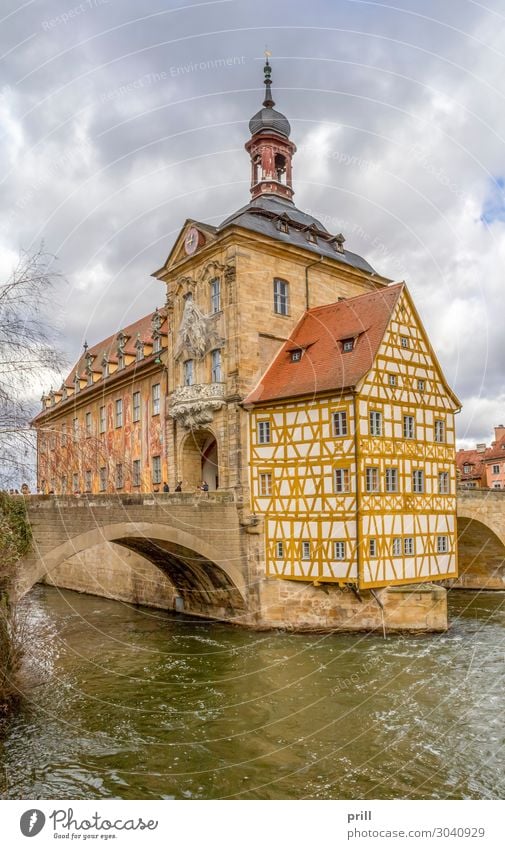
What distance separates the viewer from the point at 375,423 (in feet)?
63.5

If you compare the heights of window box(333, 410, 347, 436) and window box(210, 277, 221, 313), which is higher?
window box(210, 277, 221, 313)

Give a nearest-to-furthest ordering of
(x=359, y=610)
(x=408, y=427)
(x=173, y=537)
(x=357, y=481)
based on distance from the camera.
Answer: (x=357, y=481)
(x=359, y=610)
(x=173, y=537)
(x=408, y=427)

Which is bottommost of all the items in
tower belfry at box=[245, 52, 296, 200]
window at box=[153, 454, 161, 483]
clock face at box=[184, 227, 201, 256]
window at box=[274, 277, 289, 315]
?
window at box=[153, 454, 161, 483]

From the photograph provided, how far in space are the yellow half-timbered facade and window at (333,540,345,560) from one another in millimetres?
28

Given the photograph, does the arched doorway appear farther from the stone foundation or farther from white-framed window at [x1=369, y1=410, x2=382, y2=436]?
white-framed window at [x1=369, y1=410, x2=382, y2=436]

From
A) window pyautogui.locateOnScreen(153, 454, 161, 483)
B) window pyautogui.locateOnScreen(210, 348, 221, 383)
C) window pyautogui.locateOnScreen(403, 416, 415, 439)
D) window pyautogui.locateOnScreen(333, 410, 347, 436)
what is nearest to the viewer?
window pyautogui.locateOnScreen(333, 410, 347, 436)

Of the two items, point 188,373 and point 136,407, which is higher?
point 188,373

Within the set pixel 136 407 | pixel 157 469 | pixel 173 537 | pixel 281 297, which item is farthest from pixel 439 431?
pixel 136 407

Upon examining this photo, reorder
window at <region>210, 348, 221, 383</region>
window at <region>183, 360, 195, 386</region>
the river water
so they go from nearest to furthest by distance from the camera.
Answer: the river water < window at <region>210, 348, 221, 383</region> < window at <region>183, 360, 195, 386</region>

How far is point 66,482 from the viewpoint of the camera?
23.0 feet

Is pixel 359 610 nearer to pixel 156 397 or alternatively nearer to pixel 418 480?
pixel 418 480

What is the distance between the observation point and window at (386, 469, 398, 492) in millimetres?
19531

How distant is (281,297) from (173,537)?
897cm

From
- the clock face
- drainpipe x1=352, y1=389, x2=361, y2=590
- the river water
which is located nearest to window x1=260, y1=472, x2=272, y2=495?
drainpipe x1=352, y1=389, x2=361, y2=590
